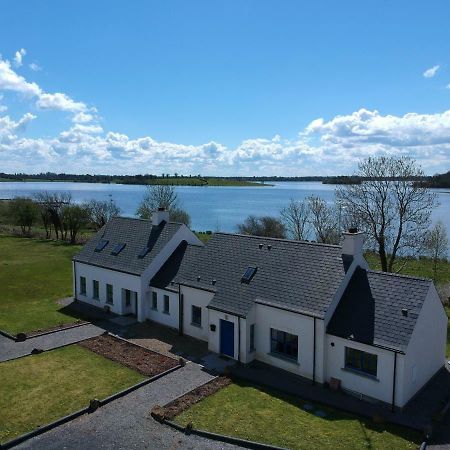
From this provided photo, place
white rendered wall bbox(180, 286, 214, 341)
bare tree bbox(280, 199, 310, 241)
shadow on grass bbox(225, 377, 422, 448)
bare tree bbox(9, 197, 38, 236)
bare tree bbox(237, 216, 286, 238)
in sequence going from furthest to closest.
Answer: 1. bare tree bbox(9, 197, 38, 236)
2. bare tree bbox(237, 216, 286, 238)
3. bare tree bbox(280, 199, 310, 241)
4. white rendered wall bbox(180, 286, 214, 341)
5. shadow on grass bbox(225, 377, 422, 448)

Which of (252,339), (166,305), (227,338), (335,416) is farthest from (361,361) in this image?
(166,305)

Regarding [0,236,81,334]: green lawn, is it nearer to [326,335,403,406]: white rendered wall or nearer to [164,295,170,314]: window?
[164,295,170,314]: window

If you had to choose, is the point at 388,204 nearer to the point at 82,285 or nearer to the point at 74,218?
the point at 82,285

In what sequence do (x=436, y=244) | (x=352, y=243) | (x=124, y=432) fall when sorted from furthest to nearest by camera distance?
(x=436, y=244)
(x=352, y=243)
(x=124, y=432)

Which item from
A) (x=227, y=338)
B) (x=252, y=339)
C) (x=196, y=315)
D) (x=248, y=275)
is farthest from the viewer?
(x=196, y=315)

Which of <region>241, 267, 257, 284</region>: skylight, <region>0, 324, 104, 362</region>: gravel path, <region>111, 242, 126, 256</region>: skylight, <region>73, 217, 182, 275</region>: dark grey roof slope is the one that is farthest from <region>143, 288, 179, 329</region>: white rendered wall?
<region>241, 267, 257, 284</region>: skylight
